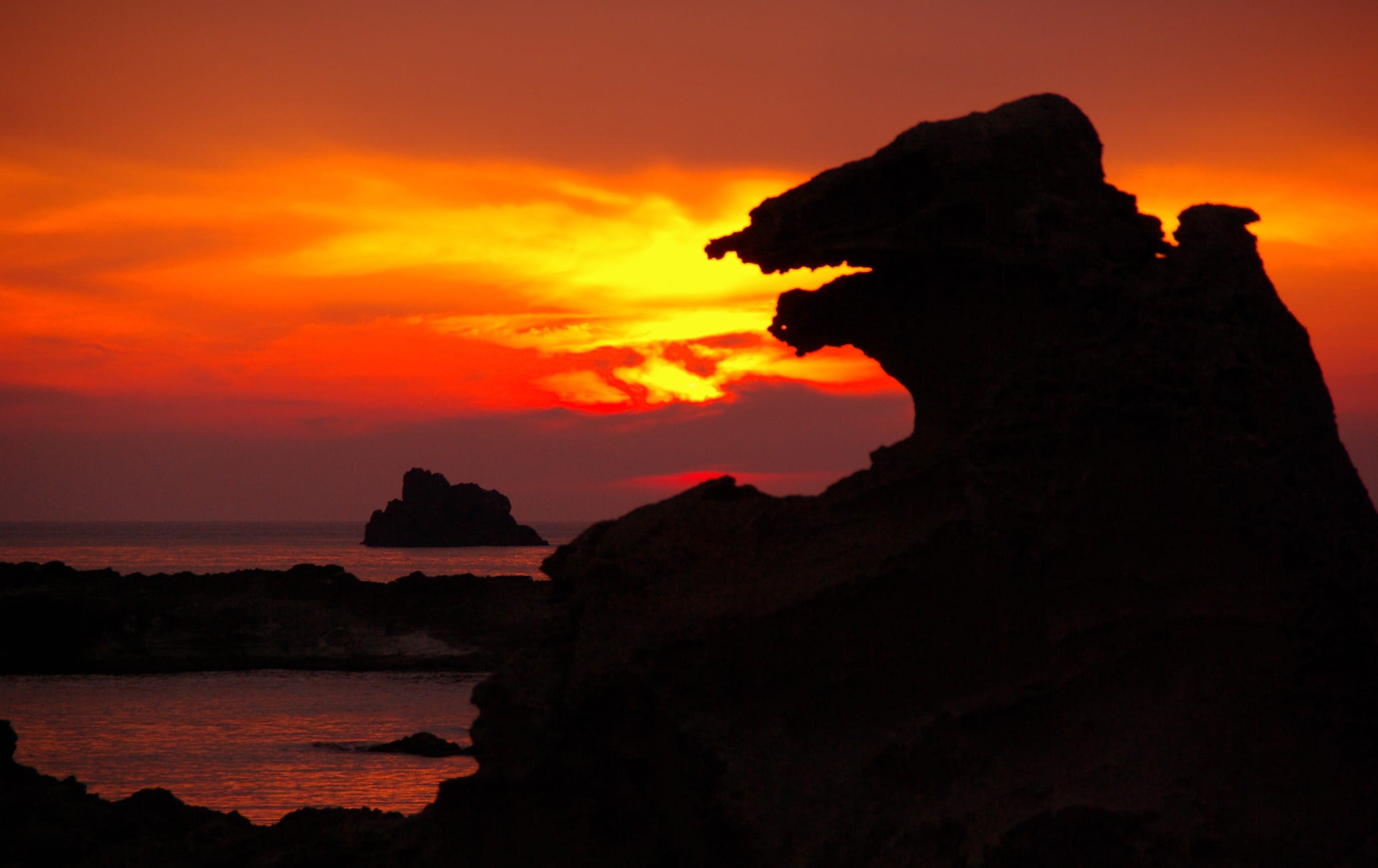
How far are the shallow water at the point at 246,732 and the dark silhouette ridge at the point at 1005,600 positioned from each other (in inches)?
301

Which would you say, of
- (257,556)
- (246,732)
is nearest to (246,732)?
(246,732)

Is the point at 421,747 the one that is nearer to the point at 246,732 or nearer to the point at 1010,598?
the point at 246,732

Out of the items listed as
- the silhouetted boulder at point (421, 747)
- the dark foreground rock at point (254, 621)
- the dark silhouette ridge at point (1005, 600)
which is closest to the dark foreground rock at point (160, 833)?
the dark silhouette ridge at point (1005, 600)

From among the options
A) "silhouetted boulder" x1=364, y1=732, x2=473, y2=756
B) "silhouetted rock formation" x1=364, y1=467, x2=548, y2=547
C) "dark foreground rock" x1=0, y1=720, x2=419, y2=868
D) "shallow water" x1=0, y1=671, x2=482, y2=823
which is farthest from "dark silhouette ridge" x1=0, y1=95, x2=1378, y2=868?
"silhouetted rock formation" x1=364, y1=467, x2=548, y2=547

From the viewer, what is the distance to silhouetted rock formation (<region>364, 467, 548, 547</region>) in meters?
110

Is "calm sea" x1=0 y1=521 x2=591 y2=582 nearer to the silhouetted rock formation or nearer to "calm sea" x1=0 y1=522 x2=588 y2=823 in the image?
the silhouetted rock formation

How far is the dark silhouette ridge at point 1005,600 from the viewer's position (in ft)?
17.6

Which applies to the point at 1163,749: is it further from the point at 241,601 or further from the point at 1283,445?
the point at 241,601

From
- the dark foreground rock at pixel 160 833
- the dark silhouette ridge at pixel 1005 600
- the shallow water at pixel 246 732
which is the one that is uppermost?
the dark silhouette ridge at pixel 1005 600

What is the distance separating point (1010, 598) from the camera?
582cm

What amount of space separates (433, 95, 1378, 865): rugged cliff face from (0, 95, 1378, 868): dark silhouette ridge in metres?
0.02

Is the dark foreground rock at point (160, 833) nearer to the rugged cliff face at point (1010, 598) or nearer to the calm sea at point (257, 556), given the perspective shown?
the rugged cliff face at point (1010, 598)

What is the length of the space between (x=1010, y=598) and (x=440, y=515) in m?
109

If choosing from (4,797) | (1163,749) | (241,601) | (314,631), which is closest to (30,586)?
(241,601)
